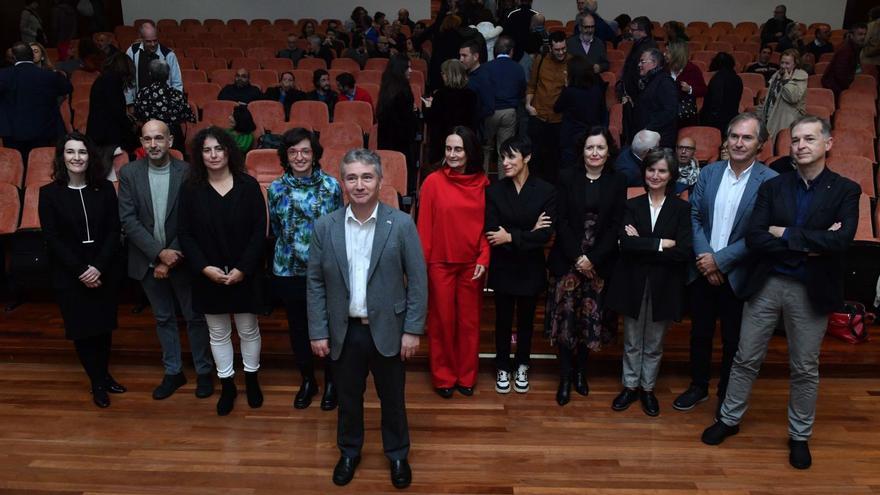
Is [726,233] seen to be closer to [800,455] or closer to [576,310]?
[576,310]

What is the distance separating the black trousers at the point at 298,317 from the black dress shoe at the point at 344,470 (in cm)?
62

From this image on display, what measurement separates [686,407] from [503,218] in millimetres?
1252

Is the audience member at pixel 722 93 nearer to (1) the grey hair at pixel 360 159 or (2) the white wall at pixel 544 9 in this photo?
(1) the grey hair at pixel 360 159

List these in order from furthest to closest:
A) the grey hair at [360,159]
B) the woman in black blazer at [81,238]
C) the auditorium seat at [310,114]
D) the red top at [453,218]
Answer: the auditorium seat at [310,114]
the red top at [453,218]
the woman in black blazer at [81,238]
the grey hair at [360,159]

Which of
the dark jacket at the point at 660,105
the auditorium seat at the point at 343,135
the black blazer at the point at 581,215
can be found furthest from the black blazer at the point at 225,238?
the dark jacket at the point at 660,105

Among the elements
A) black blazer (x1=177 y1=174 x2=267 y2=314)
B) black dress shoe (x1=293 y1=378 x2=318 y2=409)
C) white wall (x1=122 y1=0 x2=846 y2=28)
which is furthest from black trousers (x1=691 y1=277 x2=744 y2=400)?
white wall (x1=122 y1=0 x2=846 y2=28)

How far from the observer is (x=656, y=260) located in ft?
9.74

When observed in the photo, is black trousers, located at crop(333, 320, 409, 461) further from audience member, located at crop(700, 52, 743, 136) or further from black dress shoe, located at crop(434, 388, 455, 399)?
audience member, located at crop(700, 52, 743, 136)

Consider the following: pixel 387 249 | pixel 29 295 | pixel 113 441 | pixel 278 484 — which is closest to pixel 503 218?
pixel 387 249

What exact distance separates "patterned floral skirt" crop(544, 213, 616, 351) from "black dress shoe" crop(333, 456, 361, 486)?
1.10 metres

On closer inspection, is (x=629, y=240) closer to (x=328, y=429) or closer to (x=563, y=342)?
(x=563, y=342)

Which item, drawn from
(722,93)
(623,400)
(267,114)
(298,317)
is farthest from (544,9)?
(298,317)

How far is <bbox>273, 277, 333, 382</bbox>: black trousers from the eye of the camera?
3023 millimetres

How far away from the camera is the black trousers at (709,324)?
3.02 m
